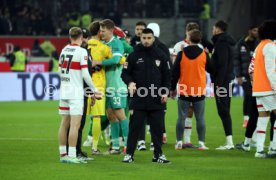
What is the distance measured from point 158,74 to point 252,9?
29272mm

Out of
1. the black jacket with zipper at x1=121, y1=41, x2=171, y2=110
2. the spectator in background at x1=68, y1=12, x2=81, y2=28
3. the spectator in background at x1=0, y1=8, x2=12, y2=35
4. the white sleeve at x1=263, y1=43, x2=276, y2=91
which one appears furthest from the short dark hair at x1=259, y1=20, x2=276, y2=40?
the spectator in background at x1=0, y1=8, x2=12, y2=35

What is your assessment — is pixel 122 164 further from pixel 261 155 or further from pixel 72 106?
pixel 261 155

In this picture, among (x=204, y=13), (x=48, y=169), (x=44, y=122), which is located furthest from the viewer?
(x=204, y=13)

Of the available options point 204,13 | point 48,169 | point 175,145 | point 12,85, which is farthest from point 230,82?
point 204,13

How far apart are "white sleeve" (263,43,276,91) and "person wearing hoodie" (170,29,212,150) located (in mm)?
2082

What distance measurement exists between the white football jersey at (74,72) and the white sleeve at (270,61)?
3.01m

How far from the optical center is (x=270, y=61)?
13.7 metres

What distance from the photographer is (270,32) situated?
1398cm

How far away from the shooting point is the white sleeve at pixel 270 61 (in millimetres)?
13609

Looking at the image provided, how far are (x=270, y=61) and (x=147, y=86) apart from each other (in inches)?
85.1

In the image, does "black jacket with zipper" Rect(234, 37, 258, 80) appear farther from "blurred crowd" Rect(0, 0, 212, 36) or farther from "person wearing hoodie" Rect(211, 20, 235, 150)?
"blurred crowd" Rect(0, 0, 212, 36)

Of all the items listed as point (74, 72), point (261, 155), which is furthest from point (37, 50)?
point (74, 72)

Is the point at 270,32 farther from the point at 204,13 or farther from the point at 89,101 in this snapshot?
the point at 204,13

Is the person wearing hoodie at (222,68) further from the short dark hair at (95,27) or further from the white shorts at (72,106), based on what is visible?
the white shorts at (72,106)
